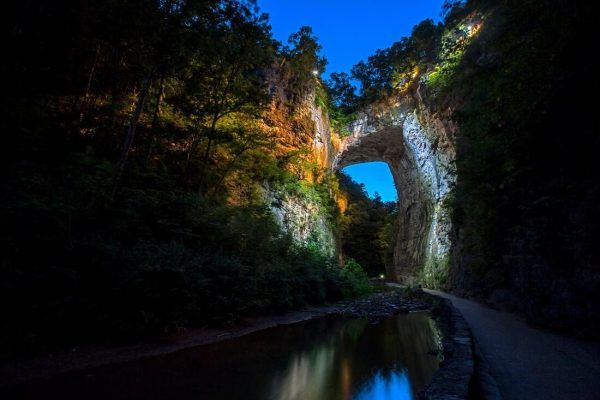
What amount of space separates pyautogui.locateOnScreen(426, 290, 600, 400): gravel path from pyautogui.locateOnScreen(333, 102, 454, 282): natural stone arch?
1432cm

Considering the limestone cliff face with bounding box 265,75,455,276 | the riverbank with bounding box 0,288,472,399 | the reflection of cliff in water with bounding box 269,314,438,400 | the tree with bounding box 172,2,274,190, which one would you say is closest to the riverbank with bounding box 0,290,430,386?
the riverbank with bounding box 0,288,472,399

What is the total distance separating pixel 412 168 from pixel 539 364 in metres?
25.7

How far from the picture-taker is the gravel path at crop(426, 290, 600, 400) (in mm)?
2855

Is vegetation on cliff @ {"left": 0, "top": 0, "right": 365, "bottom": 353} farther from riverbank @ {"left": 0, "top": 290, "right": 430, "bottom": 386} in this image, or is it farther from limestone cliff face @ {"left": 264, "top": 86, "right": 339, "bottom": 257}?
limestone cliff face @ {"left": 264, "top": 86, "right": 339, "bottom": 257}

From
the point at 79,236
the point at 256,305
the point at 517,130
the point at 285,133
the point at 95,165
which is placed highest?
the point at 285,133

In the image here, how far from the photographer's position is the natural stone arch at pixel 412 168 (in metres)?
21.0

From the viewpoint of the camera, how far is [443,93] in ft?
61.2

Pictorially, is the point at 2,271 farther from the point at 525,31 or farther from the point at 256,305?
the point at 525,31

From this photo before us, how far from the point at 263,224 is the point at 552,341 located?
6.96 meters

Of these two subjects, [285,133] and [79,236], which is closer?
[79,236]

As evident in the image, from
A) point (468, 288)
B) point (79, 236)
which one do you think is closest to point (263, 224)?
point (79, 236)

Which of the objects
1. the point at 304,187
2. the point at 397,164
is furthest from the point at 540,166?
the point at 397,164

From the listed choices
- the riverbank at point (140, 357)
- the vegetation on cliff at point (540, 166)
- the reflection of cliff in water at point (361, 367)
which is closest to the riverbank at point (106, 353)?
the riverbank at point (140, 357)

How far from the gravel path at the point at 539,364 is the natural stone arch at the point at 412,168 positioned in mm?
14318
